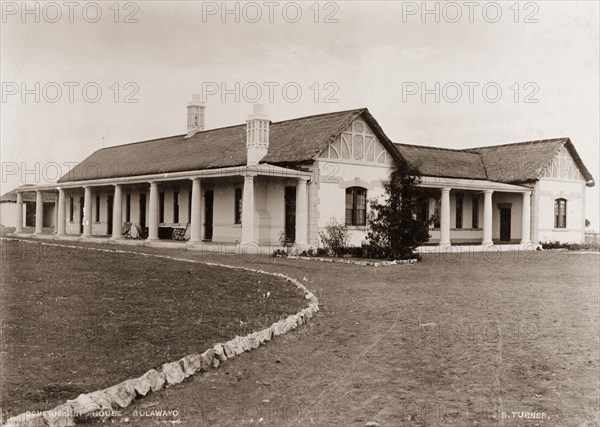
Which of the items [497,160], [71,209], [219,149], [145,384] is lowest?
[145,384]

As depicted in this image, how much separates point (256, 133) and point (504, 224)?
53.6 feet

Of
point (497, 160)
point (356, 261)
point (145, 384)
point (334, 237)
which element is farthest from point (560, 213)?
point (145, 384)

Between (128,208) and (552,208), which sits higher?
(552,208)

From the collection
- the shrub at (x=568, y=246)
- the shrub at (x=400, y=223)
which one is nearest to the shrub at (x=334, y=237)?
the shrub at (x=400, y=223)

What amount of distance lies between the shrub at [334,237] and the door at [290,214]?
1414 mm

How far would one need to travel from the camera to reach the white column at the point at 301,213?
2495 cm

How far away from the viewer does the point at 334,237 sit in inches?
976

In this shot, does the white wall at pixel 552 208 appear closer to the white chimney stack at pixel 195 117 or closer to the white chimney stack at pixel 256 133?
the white chimney stack at pixel 256 133

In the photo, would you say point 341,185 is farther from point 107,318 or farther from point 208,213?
point 107,318

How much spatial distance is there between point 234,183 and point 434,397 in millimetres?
22022

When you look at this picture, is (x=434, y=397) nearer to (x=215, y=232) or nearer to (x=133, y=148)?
Answer: (x=215, y=232)

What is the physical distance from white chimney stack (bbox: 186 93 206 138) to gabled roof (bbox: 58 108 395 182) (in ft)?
2.75

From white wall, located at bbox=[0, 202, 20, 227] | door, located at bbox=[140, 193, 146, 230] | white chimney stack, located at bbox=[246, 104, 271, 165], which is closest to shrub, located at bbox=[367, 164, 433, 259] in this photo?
white chimney stack, located at bbox=[246, 104, 271, 165]

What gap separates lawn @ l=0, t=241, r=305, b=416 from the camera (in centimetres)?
635
